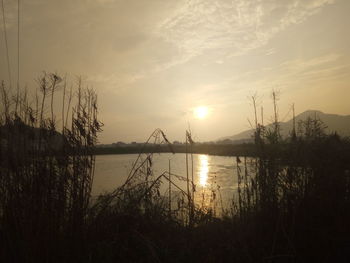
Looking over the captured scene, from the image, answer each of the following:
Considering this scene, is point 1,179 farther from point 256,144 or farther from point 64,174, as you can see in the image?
point 256,144

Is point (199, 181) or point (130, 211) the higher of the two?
point (130, 211)

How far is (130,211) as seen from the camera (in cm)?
448

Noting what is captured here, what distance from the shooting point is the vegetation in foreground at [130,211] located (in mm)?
3330

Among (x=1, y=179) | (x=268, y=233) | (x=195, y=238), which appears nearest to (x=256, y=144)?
(x=268, y=233)

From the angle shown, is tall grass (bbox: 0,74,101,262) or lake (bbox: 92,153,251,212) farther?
lake (bbox: 92,153,251,212)

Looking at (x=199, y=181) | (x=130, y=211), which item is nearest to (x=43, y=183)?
(x=130, y=211)

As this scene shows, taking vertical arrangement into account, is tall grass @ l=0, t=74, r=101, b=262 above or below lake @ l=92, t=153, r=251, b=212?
above

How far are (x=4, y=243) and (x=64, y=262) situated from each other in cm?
83

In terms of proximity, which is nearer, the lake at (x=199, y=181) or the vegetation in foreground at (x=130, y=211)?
the vegetation in foreground at (x=130, y=211)

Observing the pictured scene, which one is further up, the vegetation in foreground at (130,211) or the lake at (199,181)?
the vegetation in foreground at (130,211)

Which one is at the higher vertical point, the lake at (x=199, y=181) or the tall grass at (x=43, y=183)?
the tall grass at (x=43, y=183)

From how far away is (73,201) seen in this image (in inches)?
141

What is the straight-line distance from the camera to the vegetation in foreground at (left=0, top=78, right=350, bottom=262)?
3330mm

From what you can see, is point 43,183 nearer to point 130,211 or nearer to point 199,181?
point 130,211
